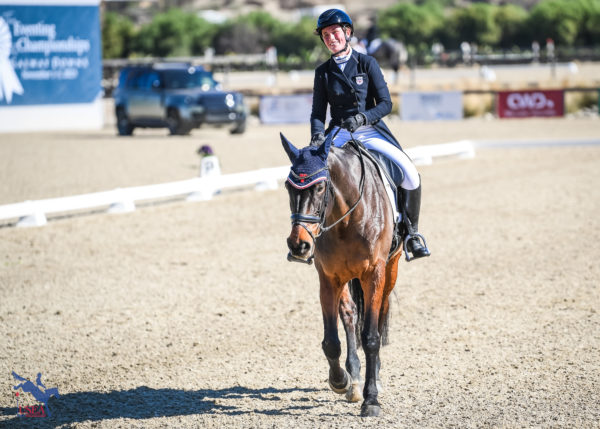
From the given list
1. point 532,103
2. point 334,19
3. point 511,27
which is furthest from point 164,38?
point 334,19

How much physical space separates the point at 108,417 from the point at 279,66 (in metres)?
51.2

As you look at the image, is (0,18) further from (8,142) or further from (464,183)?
(464,183)

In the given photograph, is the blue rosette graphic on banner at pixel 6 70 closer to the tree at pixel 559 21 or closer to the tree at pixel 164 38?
the tree at pixel 164 38

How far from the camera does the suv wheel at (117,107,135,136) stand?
27.6 metres

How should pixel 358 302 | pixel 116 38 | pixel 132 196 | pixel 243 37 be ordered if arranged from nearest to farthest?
pixel 358 302 < pixel 132 196 < pixel 116 38 < pixel 243 37

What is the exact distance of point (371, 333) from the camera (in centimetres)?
568

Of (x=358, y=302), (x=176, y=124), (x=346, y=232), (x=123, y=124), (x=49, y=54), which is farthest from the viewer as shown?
(x=49, y=54)

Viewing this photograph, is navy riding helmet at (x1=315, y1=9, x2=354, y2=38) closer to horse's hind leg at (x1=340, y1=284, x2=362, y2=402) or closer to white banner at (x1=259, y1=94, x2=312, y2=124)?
horse's hind leg at (x1=340, y1=284, x2=362, y2=402)

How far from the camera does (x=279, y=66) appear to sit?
55656 millimetres

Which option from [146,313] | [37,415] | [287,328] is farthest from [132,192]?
[37,415]

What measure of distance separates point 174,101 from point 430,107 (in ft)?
32.5

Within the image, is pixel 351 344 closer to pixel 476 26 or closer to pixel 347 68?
pixel 347 68

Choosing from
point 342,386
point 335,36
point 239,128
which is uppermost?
point 335,36

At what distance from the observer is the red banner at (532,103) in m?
29.1
